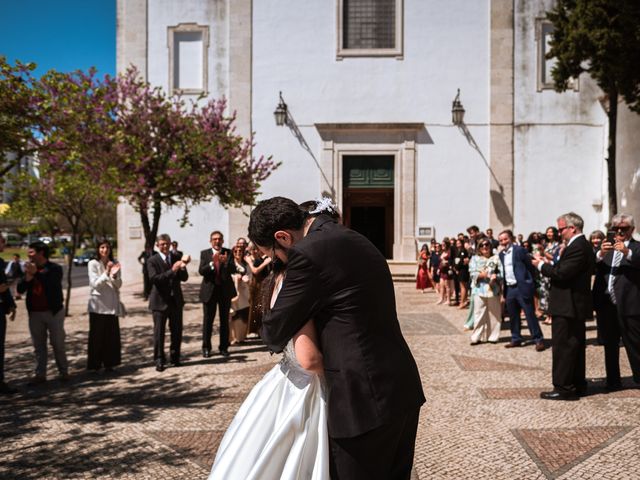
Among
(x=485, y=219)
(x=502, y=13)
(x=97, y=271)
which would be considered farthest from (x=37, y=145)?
(x=502, y=13)

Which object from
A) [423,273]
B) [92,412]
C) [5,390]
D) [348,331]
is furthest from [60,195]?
[348,331]

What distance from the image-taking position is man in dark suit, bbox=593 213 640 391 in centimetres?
705

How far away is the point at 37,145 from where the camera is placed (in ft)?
28.1

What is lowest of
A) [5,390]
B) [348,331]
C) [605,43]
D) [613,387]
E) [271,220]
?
[5,390]

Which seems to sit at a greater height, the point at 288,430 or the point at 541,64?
the point at 541,64

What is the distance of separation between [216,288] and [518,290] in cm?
496

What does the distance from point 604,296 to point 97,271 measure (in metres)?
6.76

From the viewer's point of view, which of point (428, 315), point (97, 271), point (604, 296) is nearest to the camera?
point (604, 296)

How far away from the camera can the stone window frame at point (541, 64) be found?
23.2 metres

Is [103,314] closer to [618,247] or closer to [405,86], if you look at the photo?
[618,247]

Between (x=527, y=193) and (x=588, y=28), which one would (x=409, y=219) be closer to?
(x=527, y=193)

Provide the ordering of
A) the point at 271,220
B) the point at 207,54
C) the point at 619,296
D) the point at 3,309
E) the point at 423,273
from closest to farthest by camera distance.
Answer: the point at 271,220 → the point at 619,296 → the point at 3,309 → the point at 423,273 → the point at 207,54

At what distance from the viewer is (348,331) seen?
2590 millimetres

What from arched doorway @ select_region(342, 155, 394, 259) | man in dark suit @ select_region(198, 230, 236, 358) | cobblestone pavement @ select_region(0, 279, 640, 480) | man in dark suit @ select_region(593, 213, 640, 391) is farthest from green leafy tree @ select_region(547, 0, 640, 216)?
man in dark suit @ select_region(198, 230, 236, 358)
